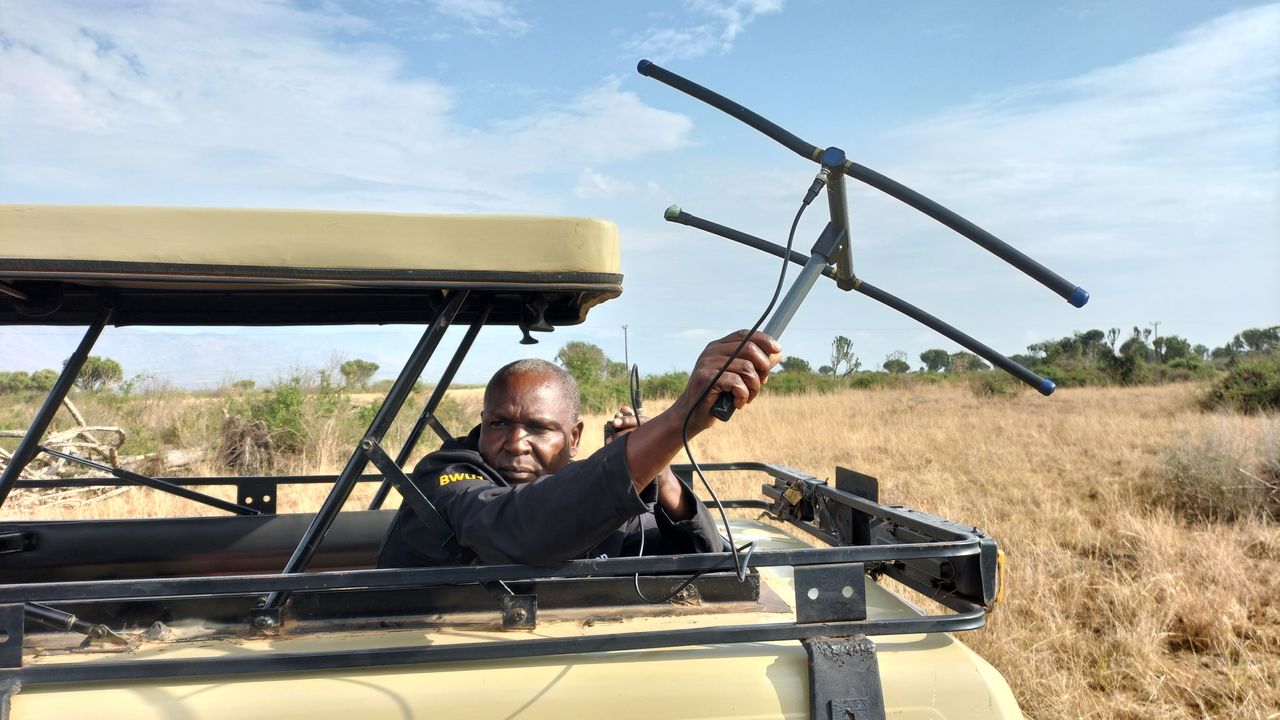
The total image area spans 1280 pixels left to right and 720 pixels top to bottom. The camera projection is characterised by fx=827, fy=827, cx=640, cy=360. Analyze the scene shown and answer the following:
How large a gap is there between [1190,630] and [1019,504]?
3.85 meters

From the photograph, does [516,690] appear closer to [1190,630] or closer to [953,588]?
[953,588]

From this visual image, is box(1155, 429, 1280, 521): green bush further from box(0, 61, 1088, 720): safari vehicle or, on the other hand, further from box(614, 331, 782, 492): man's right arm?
box(614, 331, 782, 492): man's right arm

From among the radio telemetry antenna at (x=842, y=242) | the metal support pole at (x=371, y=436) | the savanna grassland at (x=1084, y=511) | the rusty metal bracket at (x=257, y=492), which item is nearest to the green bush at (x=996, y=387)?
the savanna grassland at (x=1084, y=511)

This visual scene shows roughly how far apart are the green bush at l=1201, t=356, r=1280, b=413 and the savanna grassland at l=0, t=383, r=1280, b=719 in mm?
652

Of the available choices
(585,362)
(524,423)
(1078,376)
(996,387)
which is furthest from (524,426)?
(1078,376)

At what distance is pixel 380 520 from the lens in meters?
3.17

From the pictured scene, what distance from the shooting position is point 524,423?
2.35m

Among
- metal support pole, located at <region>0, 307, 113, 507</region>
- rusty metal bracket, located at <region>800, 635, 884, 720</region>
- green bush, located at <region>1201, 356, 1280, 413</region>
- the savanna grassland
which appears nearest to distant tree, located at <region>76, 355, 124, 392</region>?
the savanna grassland

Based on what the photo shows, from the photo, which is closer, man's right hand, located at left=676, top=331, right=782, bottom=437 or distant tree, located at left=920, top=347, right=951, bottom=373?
man's right hand, located at left=676, top=331, right=782, bottom=437

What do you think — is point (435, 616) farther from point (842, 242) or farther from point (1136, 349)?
point (1136, 349)

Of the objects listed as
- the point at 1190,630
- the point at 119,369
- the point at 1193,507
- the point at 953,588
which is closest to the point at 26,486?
the point at 953,588

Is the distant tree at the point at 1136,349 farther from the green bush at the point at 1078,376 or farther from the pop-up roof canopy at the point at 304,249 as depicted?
the pop-up roof canopy at the point at 304,249

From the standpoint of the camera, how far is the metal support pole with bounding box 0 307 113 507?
2367 mm

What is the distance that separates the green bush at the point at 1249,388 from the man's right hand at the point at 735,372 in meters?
17.5
